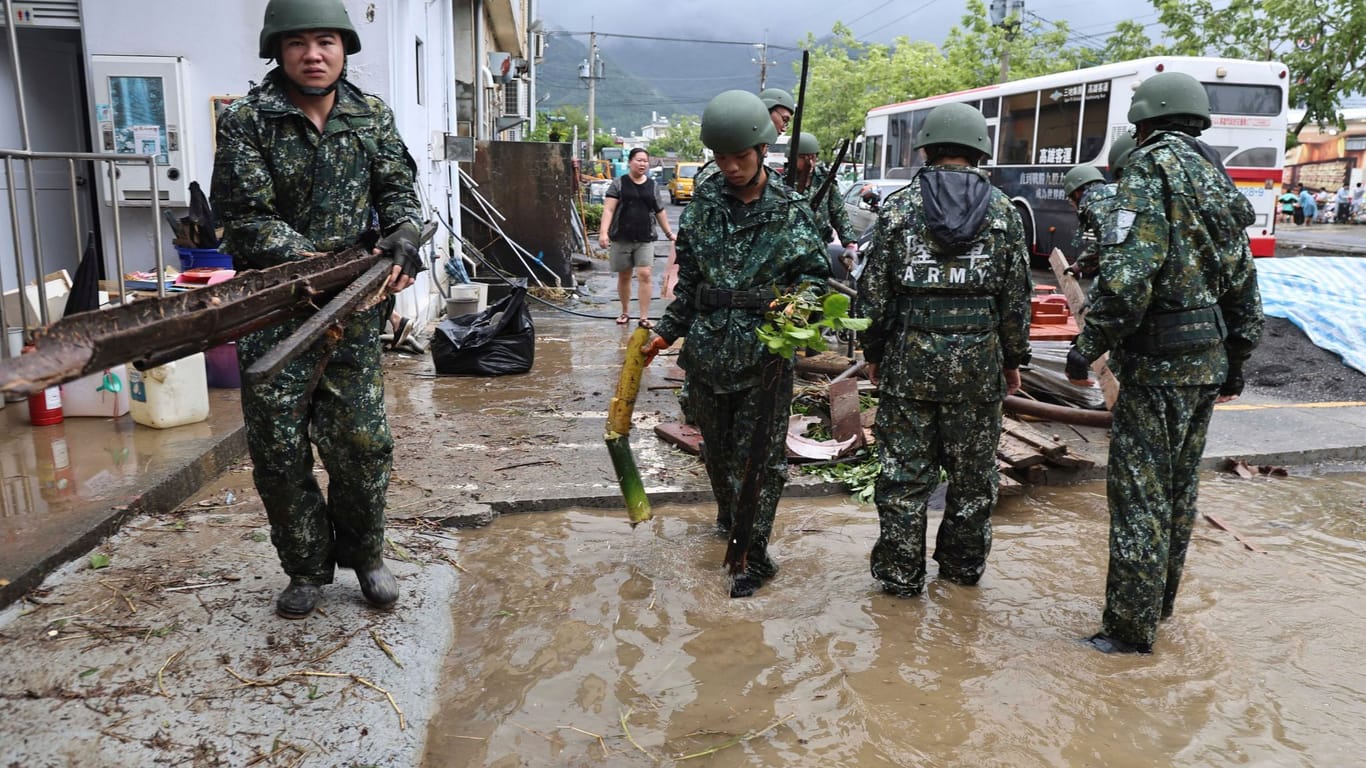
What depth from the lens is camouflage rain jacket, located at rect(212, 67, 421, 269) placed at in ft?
10.0

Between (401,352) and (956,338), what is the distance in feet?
19.2

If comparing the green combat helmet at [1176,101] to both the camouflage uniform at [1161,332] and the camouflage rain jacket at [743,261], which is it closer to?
the camouflage uniform at [1161,332]

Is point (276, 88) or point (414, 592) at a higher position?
point (276, 88)

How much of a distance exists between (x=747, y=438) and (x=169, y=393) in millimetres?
3054

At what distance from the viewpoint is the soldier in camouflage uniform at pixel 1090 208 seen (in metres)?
3.55

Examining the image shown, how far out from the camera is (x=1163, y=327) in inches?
133

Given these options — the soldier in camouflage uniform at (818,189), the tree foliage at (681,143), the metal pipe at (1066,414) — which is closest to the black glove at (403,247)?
the soldier in camouflage uniform at (818,189)

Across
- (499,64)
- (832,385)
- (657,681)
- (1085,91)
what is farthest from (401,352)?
(1085,91)

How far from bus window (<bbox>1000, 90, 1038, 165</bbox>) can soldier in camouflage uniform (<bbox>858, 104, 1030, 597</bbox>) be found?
49.2 feet

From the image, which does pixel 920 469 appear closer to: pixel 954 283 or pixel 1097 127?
pixel 954 283

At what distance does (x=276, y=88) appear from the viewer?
3.19 metres

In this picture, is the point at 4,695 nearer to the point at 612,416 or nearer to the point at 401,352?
the point at 612,416

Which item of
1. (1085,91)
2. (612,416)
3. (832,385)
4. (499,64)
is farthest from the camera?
(499,64)

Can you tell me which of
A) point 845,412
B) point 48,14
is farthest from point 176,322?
point 48,14
